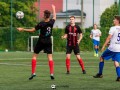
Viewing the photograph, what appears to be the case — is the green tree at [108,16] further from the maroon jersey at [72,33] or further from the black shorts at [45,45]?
the black shorts at [45,45]

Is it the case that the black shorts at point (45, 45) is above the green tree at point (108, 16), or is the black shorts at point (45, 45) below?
above

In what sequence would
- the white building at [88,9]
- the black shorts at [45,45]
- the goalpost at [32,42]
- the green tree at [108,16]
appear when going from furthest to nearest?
the white building at [88,9], the green tree at [108,16], the goalpost at [32,42], the black shorts at [45,45]

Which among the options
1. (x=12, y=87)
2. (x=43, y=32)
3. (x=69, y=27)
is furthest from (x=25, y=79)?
(x=69, y=27)

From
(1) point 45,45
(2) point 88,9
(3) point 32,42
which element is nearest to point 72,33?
(1) point 45,45

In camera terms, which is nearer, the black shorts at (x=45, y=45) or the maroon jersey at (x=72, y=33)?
the black shorts at (x=45, y=45)

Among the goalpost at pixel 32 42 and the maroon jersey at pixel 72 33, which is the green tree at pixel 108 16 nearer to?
the goalpost at pixel 32 42

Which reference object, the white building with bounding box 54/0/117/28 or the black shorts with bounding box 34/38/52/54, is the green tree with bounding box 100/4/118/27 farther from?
the black shorts with bounding box 34/38/52/54

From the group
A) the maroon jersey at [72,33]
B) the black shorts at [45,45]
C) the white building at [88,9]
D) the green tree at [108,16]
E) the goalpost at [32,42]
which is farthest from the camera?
the white building at [88,9]

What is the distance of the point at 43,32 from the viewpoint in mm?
15031

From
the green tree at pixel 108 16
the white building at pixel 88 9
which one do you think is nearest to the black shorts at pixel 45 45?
the green tree at pixel 108 16

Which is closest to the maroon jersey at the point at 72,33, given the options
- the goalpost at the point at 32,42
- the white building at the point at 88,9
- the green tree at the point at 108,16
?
the goalpost at the point at 32,42

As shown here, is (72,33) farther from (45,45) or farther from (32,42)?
(32,42)

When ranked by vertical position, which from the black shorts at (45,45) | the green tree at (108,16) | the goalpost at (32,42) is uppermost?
the black shorts at (45,45)

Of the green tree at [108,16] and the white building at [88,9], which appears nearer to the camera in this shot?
the green tree at [108,16]
